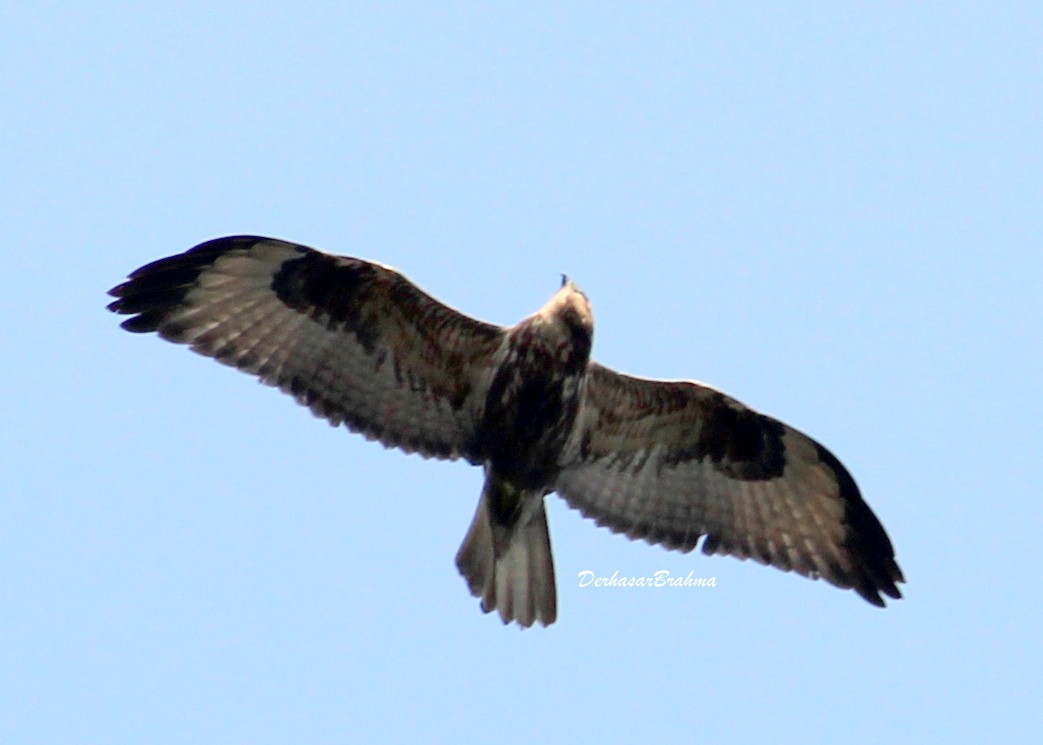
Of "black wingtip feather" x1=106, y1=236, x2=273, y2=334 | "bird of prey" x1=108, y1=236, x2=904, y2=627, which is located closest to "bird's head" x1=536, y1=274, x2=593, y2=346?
"bird of prey" x1=108, y1=236, x2=904, y2=627

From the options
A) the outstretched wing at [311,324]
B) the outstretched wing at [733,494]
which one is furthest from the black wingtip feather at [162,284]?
the outstretched wing at [733,494]

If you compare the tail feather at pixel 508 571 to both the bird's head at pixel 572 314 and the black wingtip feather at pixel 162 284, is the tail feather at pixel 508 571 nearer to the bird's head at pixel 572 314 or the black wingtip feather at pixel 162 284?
the bird's head at pixel 572 314

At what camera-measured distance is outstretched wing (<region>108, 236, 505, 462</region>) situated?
13461 mm

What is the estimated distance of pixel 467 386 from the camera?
13680 millimetres

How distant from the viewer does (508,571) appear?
537 inches

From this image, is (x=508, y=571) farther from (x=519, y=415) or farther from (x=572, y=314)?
(x=572, y=314)

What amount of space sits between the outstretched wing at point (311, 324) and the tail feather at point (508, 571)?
1.70 feet

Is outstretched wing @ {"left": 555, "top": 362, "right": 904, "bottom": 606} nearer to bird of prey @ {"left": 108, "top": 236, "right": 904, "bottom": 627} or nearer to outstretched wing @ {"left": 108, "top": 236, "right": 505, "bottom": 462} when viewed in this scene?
bird of prey @ {"left": 108, "top": 236, "right": 904, "bottom": 627}

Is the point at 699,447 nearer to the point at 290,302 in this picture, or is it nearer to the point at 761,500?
the point at 761,500

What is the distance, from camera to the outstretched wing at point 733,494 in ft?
46.1

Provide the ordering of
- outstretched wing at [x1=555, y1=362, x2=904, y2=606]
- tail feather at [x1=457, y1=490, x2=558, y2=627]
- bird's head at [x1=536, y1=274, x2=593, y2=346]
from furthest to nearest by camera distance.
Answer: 1. outstretched wing at [x1=555, y1=362, x2=904, y2=606]
2. tail feather at [x1=457, y1=490, x2=558, y2=627]
3. bird's head at [x1=536, y1=274, x2=593, y2=346]

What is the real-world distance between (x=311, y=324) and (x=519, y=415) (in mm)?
1447

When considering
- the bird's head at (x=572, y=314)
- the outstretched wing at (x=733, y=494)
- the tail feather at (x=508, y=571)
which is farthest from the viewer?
the outstretched wing at (x=733, y=494)

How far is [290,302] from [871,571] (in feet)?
13.8
